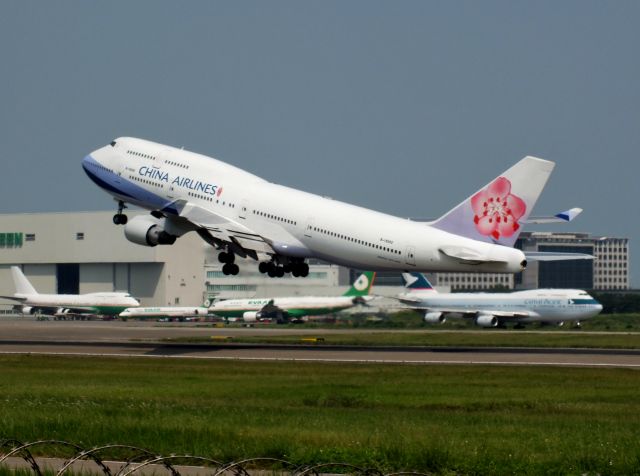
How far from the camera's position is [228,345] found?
80.8 meters

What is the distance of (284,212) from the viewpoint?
238ft

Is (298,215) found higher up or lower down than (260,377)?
higher up

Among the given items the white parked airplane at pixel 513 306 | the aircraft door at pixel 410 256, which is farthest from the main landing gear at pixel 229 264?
the white parked airplane at pixel 513 306

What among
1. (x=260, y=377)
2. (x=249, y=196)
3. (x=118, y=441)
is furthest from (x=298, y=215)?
(x=118, y=441)

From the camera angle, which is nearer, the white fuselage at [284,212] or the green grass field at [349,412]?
the green grass field at [349,412]

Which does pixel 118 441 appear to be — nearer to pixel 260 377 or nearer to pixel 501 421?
pixel 501 421

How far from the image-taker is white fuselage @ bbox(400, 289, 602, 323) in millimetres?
118000

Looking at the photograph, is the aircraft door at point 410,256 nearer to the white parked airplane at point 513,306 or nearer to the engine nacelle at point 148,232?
the engine nacelle at point 148,232

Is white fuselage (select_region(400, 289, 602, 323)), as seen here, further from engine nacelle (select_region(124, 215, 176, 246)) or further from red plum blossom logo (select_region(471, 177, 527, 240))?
red plum blossom logo (select_region(471, 177, 527, 240))

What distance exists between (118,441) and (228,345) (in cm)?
4857

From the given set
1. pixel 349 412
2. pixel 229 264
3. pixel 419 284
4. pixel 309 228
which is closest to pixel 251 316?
pixel 419 284

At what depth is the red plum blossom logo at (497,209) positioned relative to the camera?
66188 mm

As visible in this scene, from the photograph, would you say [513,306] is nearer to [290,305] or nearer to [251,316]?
[290,305]

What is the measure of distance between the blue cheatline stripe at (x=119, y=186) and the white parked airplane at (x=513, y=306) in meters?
51.8
